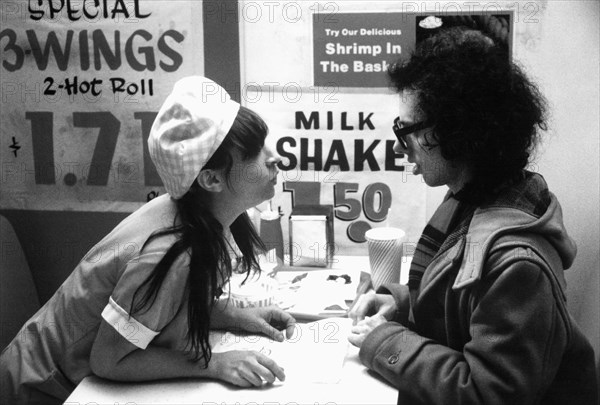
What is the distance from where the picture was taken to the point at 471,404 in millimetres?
1234

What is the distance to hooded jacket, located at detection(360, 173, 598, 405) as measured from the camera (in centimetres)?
122

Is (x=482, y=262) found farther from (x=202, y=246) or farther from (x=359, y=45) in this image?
(x=359, y=45)

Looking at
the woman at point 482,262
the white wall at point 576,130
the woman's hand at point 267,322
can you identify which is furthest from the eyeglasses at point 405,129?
the white wall at point 576,130

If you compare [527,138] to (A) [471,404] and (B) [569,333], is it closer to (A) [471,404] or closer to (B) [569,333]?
(B) [569,333]

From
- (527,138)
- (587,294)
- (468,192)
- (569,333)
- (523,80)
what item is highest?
(523,80)

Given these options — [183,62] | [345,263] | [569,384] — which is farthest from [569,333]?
[183,62]

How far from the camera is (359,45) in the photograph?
2.05m

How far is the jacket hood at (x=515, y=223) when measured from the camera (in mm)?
1283

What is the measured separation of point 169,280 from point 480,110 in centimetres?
70

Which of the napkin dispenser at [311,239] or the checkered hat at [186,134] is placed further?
the napkin dispenser at [311,239]

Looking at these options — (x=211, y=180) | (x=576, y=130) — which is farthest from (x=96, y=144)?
(x=576, y=130)

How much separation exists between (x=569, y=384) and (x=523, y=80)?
2.01 ft

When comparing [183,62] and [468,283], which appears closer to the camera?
[468,283]

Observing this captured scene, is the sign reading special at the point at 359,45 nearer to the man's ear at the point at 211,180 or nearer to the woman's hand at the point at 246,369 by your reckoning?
the man's ear at the point at 211,180
